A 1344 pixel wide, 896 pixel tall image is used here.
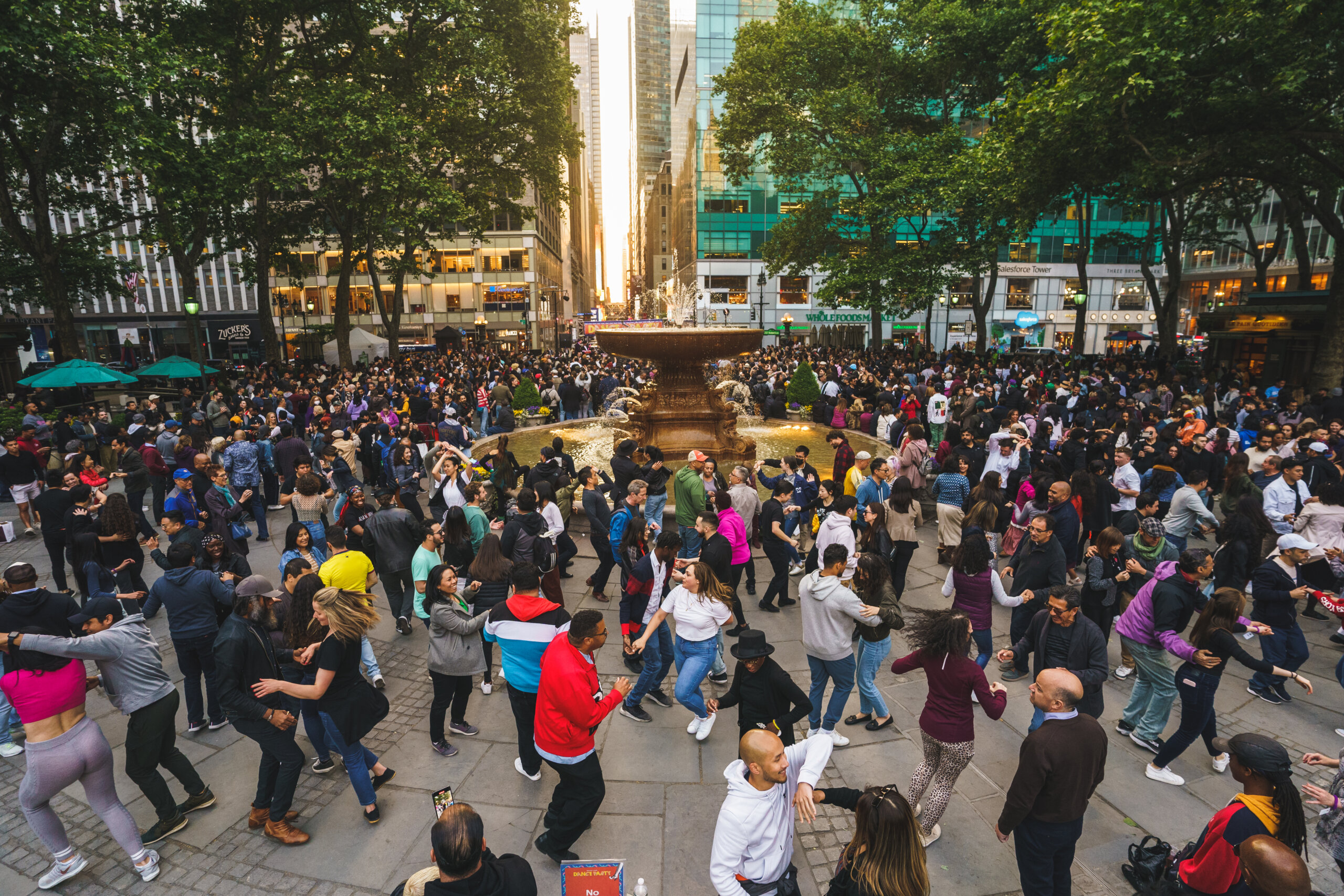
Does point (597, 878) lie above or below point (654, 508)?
below

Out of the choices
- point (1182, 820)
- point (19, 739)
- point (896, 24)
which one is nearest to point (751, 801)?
point (1182, 820)

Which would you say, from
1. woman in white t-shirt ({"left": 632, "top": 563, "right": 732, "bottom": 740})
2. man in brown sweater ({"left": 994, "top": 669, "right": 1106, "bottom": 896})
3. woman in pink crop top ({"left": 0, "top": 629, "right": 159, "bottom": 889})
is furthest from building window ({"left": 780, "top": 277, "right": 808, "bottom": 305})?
woman in pink crop top ({"left": 0, "top": 629, "right": 159, "bottom": 889})

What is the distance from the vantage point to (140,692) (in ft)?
14.2

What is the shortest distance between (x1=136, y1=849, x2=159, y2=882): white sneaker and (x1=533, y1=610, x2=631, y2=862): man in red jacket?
8.31 feet

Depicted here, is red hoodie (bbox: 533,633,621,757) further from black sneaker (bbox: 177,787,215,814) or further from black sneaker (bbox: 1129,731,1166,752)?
black sneaker (bbox: 1129,731,1166,752)

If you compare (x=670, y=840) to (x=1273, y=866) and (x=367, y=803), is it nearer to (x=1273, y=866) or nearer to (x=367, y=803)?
(x=367, y=803)

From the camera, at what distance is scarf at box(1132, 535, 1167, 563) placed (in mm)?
6004

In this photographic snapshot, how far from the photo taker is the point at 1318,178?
18.1 metres

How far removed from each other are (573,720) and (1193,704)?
173 inches

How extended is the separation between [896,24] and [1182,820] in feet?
91.4

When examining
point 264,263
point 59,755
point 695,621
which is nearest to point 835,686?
point 695,621

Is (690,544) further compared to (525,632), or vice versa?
(690,544)

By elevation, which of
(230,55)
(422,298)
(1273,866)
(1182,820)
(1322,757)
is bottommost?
(1182,820)

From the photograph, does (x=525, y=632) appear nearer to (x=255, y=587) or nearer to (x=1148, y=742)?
(x=255, y=587)
